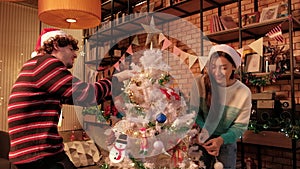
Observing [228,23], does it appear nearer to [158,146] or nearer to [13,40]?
[158,146]

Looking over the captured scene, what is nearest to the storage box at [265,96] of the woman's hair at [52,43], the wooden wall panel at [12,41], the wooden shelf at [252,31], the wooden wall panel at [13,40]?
the wooden shelf at [252,31]

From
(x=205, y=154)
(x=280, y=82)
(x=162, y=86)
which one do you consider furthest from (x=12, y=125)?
(x=280, y=82)

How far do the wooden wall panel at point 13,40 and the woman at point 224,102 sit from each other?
3221 mm

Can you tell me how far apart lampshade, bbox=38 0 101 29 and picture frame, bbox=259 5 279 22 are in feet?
5.16

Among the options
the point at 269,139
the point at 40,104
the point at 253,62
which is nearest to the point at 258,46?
the point at 253,62

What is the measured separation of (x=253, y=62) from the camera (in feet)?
8.32

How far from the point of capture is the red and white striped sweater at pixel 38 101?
1.24m

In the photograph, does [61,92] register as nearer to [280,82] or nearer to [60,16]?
[60,16]

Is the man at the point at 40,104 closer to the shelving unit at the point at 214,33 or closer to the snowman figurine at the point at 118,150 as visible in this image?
the snowman figurine at the point at 118,150

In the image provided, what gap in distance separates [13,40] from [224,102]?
4.28m

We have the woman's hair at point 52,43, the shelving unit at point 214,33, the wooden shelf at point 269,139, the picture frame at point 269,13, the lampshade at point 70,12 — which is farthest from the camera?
the picture frame at point 269,13

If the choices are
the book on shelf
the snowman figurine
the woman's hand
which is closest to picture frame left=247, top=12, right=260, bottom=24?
the book on shelf

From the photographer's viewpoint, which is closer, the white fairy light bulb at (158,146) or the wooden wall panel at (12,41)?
the white fairy light bulb at (158,146)

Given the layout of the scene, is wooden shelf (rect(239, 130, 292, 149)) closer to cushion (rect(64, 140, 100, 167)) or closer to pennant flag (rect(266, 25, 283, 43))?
→ pennant flag (rect(266, 25, 283, 43))
